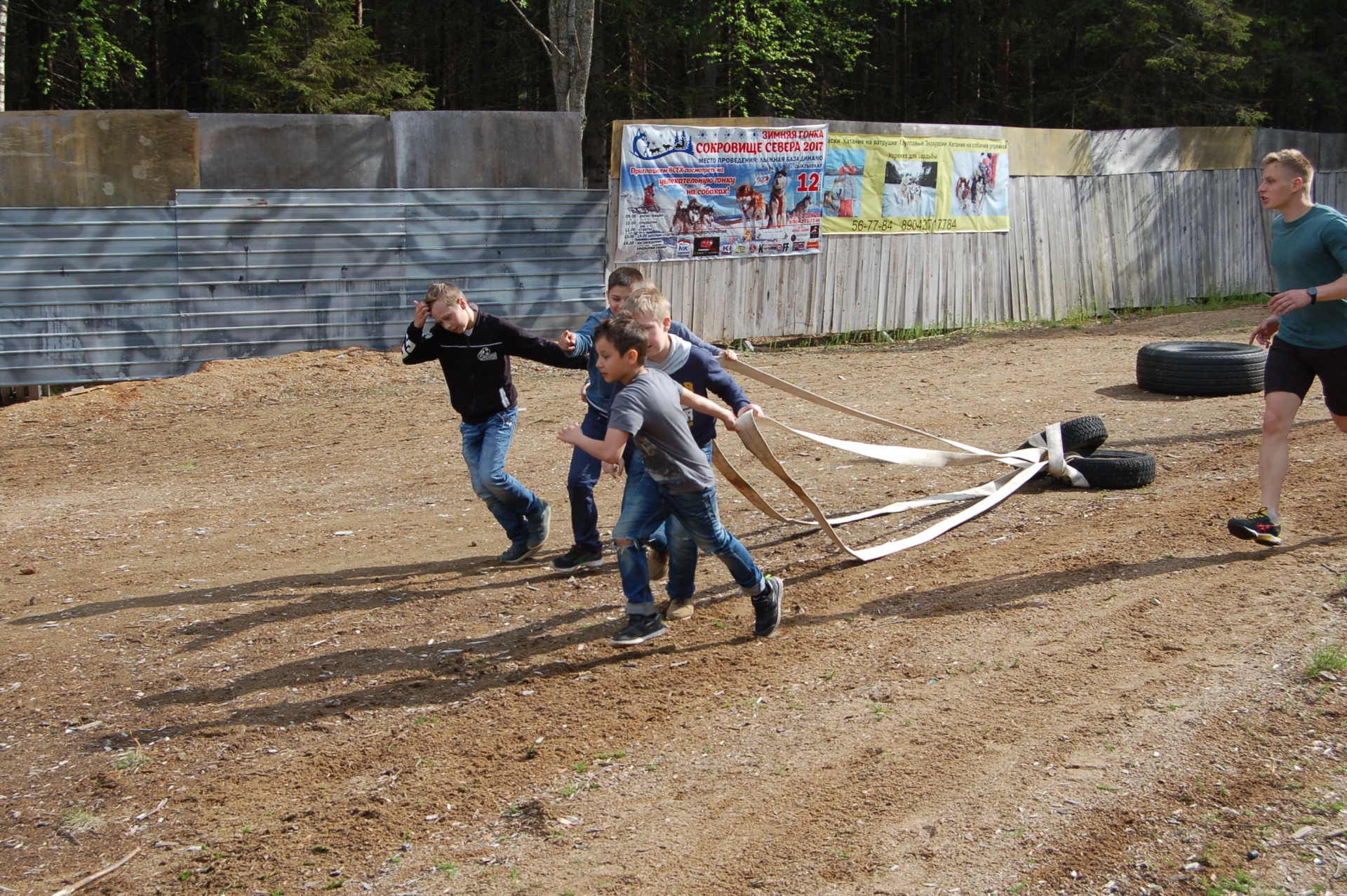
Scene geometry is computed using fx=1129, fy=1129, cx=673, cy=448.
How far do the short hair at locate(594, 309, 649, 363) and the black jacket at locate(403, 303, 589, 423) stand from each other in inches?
61.6

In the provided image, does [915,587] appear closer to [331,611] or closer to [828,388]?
[331,611]

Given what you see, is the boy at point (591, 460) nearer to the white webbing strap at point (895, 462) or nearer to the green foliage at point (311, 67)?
the white webbing strap at point (895, 462)

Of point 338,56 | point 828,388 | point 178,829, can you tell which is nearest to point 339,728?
point 178,829

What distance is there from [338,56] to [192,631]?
52.6 ft

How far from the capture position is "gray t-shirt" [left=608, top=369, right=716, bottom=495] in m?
4.84

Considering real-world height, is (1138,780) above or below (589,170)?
below

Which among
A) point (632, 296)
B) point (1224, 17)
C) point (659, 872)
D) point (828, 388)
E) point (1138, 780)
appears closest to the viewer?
point (659, 872)

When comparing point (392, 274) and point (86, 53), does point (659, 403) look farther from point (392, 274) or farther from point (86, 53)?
point (86, 53)

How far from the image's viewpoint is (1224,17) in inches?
862

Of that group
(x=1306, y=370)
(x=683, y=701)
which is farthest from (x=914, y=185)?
(x=683, y=701)

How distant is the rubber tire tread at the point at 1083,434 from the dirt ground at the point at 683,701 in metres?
0.50

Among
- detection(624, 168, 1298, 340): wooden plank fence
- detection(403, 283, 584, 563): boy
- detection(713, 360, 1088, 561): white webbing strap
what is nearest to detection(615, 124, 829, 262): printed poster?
detection(624, 168, 1298, 340): wooden plank fence

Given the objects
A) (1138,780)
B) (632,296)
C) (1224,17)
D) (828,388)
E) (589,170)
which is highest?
(1224,17)

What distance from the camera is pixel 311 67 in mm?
18797
